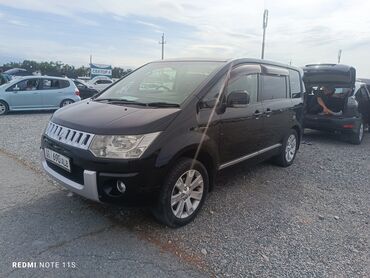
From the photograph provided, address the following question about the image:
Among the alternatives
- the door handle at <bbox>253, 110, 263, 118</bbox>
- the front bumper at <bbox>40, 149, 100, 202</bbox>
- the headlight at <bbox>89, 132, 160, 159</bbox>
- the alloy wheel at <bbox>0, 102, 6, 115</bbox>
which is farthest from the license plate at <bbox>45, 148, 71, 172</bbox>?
the alloy wheel at <bbox>0, 102, 6, 115</bbox>

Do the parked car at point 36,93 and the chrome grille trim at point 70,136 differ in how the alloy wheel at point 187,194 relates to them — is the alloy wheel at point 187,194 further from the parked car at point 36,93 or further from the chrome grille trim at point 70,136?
the parked car at point 36,93

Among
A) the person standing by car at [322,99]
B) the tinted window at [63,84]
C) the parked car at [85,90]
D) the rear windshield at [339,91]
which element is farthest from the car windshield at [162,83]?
the parked car at [85,90]

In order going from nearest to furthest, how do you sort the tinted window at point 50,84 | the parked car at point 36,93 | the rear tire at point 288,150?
the rear tire at point 288,150, the parked car at point 36,93, the tinted window at point 50,84

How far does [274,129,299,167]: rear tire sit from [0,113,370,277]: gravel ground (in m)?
0.15

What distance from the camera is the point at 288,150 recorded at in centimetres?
595

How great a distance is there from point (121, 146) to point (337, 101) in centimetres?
754

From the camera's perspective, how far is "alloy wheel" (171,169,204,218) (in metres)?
3.39

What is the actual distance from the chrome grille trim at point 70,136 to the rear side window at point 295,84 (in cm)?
408

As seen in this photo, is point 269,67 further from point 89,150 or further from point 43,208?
point 43,208

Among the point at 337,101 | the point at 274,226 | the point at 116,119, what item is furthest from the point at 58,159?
the point at 337,101

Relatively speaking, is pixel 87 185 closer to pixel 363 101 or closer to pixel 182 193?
pixel 182 193

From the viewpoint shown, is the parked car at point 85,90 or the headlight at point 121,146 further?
the parked car at point 85,90

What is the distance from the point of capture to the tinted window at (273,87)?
4.80 meters

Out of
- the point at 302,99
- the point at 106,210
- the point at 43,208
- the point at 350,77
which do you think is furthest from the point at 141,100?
the point at 350,77
